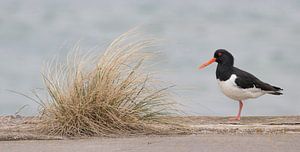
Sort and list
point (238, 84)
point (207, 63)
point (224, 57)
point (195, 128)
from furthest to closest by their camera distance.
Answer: point (207, 63), point (224, 57), point (238, 84), point (195, 128)

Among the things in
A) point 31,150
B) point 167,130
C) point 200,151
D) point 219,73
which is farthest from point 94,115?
point 219,73

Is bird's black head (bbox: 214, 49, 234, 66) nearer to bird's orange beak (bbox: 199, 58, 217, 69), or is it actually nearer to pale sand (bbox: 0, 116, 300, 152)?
bird's orange beak (bbox: 199, 58, 217, 69)

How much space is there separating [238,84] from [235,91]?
0.11m

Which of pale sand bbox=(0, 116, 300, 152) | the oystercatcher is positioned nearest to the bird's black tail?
the oystercatcher

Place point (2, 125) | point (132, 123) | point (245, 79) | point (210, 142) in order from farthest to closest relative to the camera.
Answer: point (245, 79), point (2, 125), point (132, 123), point (210, 142)

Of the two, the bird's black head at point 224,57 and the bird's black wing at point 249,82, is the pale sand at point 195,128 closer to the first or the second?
the bird's black wing at point 249,82

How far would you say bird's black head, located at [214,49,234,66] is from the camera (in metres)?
8.34

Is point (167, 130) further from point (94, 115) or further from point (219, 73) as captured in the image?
point (219, 73)

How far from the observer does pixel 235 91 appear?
7.88 meters

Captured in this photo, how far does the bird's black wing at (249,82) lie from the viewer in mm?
7879

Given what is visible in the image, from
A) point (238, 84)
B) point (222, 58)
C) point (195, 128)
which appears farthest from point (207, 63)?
point (195, 128)

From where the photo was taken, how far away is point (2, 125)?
675 cm

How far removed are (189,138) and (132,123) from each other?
756 millimetres

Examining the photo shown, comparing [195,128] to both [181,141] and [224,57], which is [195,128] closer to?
[181,141]
